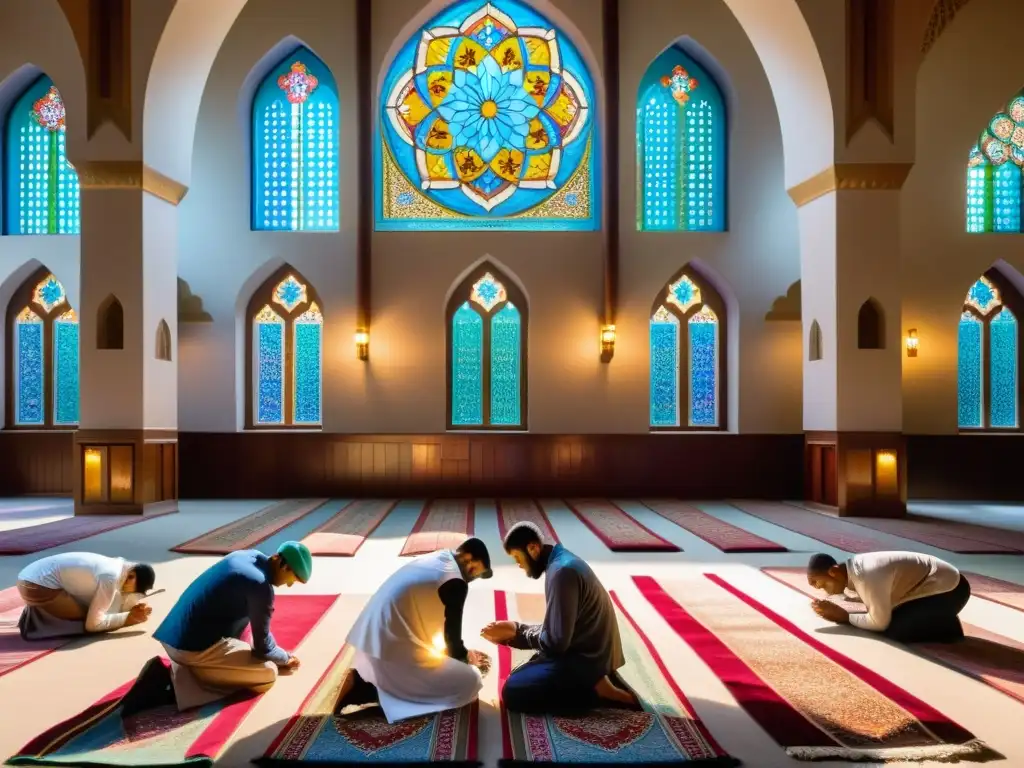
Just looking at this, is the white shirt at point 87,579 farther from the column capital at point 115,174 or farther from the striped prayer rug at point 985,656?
the column capital at point 115,174

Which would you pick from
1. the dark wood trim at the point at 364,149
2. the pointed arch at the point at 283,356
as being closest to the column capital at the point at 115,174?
the pointed arch at the point at 283,356

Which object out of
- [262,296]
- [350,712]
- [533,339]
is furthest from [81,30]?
[350,712]

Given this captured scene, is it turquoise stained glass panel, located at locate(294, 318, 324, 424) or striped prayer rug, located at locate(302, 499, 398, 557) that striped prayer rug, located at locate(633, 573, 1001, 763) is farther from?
turquoise stained glass panel, located at locate(294, 318, 324, 424)

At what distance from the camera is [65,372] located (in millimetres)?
12164

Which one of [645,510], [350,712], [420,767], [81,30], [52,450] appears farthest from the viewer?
[52,450]

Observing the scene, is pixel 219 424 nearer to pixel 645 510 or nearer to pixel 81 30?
pixel 81 30

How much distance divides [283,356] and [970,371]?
377 inches

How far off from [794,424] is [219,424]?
790 cm

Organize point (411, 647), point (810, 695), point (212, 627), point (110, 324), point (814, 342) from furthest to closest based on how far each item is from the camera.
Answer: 1. point (814, 342)
2. point (110, 324)
3. point (810, 695)
4. point (212, 627)
5. point (411, 647)

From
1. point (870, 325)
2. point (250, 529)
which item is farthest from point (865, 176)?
point (250, 529)

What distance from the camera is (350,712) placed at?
3594 millimetres

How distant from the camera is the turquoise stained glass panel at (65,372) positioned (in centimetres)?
1212

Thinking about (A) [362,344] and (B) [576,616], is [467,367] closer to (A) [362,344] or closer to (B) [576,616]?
(A) [362,344]

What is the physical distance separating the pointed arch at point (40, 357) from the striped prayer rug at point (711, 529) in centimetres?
819
